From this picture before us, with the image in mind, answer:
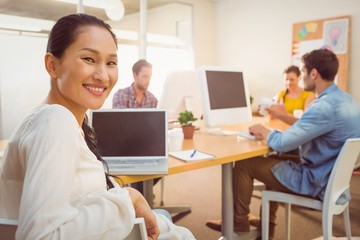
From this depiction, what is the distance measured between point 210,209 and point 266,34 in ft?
11.4

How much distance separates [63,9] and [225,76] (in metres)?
3.00

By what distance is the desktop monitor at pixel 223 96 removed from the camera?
235 cm

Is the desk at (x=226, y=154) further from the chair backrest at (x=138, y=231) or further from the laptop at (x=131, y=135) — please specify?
the chair backrest at (x=138, y=231)

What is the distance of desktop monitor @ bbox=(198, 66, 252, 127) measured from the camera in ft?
7.70

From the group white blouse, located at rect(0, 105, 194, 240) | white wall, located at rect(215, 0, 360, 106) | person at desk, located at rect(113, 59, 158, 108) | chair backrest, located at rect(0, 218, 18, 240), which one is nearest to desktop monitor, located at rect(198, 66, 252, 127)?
person at desk, located at rect(113, 59, 158, 108)

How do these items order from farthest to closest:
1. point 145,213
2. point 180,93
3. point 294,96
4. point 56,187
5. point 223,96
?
point 294,96, point 180,93, point 223,96, point 145,213, point 56,187

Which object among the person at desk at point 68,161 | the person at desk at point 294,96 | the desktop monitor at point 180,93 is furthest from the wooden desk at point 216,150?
the person at desk at point 294,96

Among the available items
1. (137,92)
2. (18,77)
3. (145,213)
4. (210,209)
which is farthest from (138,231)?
(18,77)

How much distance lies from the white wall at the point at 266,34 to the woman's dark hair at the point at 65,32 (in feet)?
14.6

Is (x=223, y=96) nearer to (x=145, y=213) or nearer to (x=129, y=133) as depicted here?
(x=129, y=133)

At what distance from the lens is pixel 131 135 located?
1581mm

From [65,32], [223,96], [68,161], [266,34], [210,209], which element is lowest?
[210,209]

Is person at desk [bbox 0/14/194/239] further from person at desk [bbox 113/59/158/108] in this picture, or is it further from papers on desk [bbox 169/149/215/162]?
person at desk [bbox 113/59/158/108]

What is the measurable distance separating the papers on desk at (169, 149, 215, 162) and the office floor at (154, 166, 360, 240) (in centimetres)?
98
